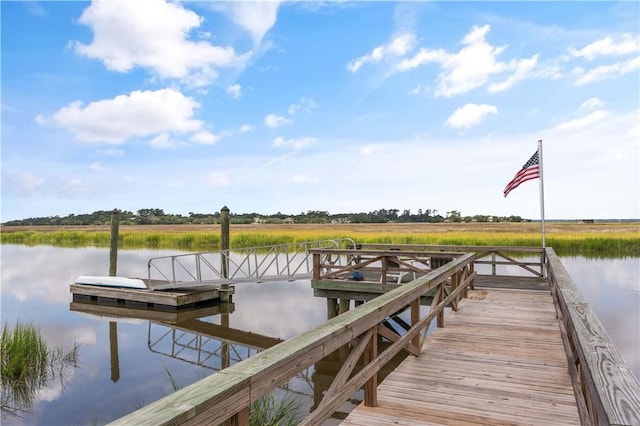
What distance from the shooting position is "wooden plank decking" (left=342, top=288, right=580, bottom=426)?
3.66m

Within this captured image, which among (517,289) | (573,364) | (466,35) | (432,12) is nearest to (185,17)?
(432,12)

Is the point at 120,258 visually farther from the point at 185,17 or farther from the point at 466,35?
the point at 466,35

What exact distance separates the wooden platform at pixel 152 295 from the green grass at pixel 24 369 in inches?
171

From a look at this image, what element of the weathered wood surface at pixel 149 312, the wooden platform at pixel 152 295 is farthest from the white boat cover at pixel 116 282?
the weathered wood surface at pixel 149 312

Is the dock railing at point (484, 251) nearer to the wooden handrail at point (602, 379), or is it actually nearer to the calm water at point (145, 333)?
the calm water at point (145, 333)

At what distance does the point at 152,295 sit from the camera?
14312 millimetres

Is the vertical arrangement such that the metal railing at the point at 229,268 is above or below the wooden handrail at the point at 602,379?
below

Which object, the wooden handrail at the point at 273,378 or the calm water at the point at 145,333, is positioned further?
the calm water at the point at 145,333

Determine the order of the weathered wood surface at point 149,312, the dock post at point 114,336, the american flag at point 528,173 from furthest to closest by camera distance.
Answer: the weathered wood surface at point 149,312
the american flag at point 528,173
the dock post at point 114,336

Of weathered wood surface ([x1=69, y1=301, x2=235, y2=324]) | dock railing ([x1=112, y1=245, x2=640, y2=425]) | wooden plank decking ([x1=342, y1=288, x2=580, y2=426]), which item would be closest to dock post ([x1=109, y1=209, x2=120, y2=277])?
weathered wood surface ([x1=69, y1=301, x2=235, y2=324])

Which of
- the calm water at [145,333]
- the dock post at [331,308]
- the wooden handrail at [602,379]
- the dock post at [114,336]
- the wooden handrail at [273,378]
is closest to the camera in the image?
the wooden handrail at [273,378]

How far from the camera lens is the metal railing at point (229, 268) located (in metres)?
13.7

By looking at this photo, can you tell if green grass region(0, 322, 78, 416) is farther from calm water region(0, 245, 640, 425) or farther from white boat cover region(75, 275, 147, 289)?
white boat cover region(75, 275, 147, 289)

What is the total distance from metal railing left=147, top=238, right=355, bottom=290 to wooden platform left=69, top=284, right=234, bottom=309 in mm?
411
